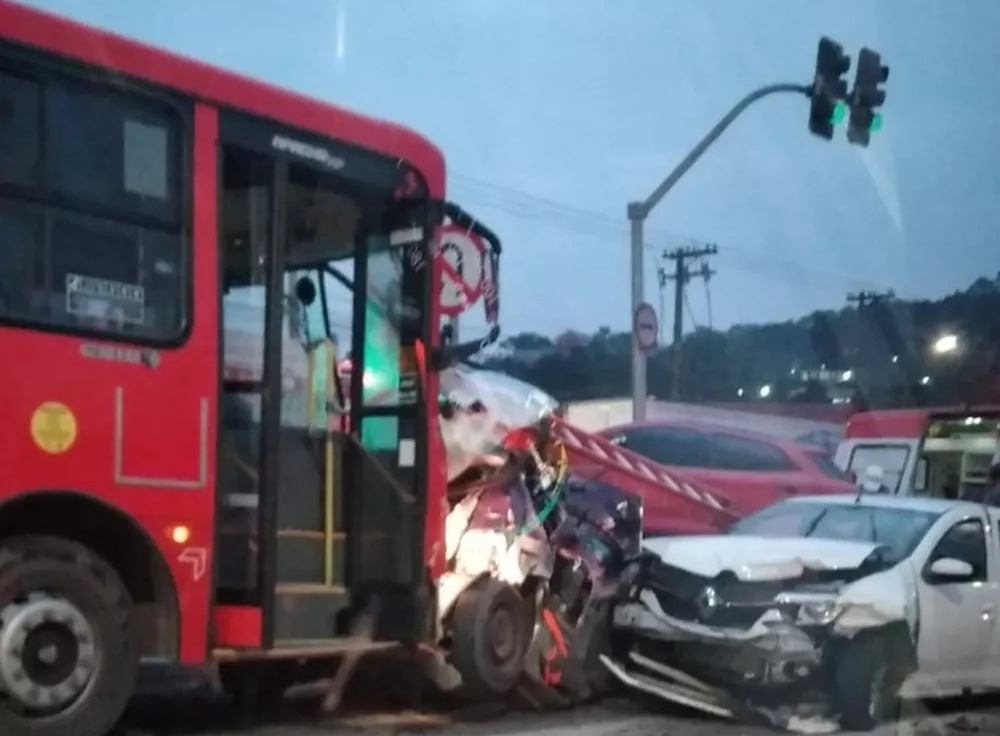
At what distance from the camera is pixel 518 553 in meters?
9.35

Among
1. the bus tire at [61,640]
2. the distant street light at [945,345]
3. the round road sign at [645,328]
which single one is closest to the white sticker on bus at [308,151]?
the bus tire at [61,640]

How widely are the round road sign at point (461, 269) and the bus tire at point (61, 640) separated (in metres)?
2.82

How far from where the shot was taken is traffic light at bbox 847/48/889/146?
1577cm

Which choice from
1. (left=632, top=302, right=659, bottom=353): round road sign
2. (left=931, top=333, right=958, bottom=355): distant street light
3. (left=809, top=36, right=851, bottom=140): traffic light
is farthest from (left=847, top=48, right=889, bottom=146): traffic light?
(left=931, top=333, right=958, bottom=355): distant street light

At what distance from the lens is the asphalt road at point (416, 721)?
848cm

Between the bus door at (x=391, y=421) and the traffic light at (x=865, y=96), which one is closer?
the bus door at (x=391, y=421)

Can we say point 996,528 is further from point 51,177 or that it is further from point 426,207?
point 51,177

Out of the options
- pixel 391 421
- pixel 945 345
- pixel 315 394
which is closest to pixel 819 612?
pixel 391 421

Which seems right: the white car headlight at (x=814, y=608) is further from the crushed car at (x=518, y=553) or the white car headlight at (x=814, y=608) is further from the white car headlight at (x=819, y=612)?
the crushed car at (x=518, y=553)

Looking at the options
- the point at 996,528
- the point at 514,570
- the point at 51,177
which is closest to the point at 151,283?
the point at 51,177

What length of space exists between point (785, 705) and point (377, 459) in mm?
3029

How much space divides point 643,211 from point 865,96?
3654 mm

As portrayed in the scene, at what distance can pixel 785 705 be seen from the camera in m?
9.36

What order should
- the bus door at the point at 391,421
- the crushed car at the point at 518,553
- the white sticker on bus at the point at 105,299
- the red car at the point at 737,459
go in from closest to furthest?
1. the white sticker on bus at the point at 105,299
2. the bus door at the point at 391,421
3. the crushed car at the point at 518,553
4. the red car at the point at 737,459
